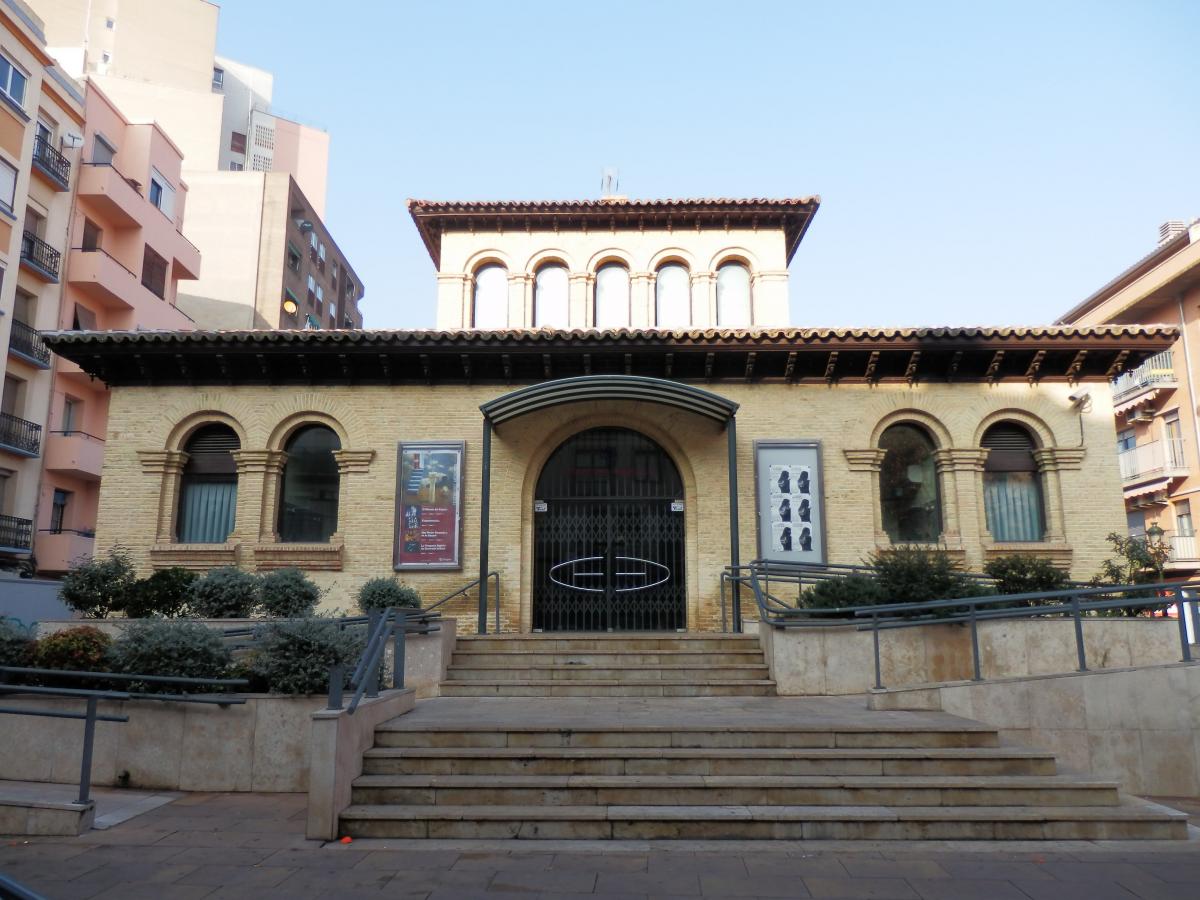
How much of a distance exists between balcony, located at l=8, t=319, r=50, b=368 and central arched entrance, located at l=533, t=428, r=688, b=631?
20.1m

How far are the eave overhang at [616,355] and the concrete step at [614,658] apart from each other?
4963 mm

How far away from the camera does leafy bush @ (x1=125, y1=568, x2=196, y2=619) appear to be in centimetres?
1247

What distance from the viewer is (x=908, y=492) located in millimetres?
15203

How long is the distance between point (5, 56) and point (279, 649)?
2589 cm

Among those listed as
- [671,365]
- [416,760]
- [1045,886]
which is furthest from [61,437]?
[1045,886]

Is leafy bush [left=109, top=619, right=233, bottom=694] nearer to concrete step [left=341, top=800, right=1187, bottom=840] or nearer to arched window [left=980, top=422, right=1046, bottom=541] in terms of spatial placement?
concrete step [left=341, top=800, right=1187, bottom=840]

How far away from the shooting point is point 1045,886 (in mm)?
5633

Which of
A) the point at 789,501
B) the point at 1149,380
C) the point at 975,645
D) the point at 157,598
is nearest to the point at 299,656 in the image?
the point at 157,598

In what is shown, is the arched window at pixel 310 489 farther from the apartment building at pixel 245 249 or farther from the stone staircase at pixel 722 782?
the apartment building at pixel 245 249

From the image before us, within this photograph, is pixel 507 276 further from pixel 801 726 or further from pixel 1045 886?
pixel 1045 886

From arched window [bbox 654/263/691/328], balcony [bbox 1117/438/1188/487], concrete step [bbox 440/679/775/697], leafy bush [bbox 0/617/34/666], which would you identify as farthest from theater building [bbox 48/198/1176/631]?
balcony [bbox 1117/438/1188/487]

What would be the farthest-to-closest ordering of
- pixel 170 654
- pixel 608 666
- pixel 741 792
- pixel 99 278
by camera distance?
pixel 99 278
pixel 608 666
pixel 170 654
pixel 741 792

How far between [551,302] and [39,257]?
18.6m

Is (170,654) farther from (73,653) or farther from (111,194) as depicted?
(111,194)
